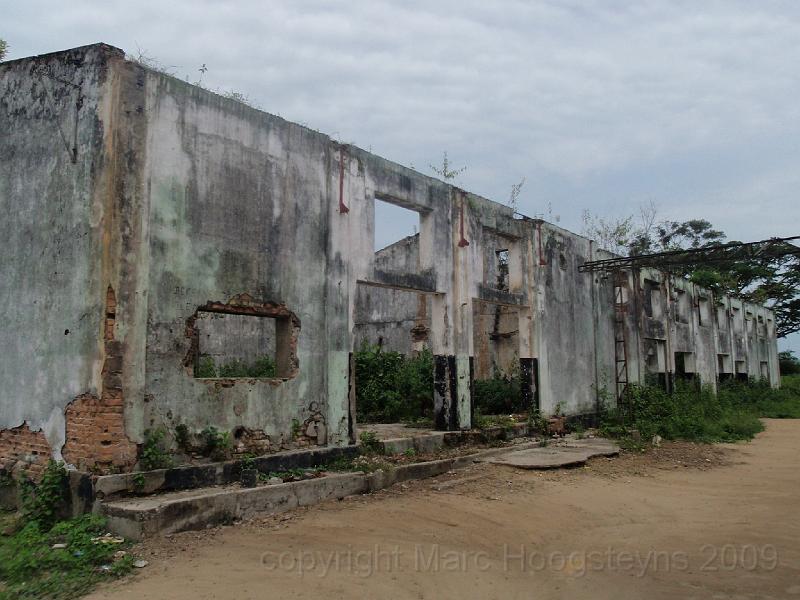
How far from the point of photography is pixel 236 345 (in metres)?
19.5

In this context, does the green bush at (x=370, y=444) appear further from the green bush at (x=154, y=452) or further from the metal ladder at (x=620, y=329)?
the metal ladder at (x=620, y=329)

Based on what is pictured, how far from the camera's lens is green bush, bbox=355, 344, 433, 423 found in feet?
49.5

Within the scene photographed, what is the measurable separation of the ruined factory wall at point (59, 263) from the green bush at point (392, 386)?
8.42m

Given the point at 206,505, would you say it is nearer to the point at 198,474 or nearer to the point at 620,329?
the point at 198,474

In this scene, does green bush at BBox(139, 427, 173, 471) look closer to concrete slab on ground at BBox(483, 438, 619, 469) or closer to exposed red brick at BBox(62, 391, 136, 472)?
exposed red brick at BBox(62, 391, 136, 472)

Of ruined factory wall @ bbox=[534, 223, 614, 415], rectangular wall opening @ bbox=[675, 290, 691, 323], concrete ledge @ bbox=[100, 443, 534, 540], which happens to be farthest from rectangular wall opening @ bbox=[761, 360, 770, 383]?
Result: concrete ledge @ bbox=[100, 443, 534, 540]

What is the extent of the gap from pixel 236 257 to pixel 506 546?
15.6ft

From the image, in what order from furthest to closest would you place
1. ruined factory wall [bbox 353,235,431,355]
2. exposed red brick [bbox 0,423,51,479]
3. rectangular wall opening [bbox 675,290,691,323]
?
rectangular wall opening [bbox 675,290,691,323] < ruined factory wall [bbox 353,235,431,355] < exposed red brick [bbox 0,423,51,479]

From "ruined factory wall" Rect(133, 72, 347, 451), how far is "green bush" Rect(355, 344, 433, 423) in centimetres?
545

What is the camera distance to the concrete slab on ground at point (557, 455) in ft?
35.5

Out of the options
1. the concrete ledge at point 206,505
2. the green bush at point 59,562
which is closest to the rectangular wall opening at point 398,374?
the concrete ledge at point 206,505

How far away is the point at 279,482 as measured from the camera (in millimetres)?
8000

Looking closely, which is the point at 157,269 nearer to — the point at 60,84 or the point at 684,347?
the point at 60,84

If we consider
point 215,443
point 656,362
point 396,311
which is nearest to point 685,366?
point 656,362
